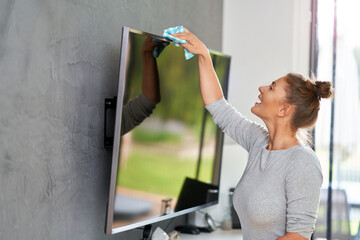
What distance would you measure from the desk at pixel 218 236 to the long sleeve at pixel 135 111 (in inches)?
37.1

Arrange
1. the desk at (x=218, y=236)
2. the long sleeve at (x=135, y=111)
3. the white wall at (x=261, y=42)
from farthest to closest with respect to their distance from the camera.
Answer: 1. the white wall at (x=261, y=42)
2. the desk at (x=218, y=236)
3. the long sleeve at (x=135, y=111)

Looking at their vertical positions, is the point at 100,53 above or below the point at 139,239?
above

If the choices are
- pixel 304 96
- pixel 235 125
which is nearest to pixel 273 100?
pixel 304 96

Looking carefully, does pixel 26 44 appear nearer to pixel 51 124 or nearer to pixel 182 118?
pixel 51 124

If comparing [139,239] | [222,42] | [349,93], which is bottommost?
[139,239]

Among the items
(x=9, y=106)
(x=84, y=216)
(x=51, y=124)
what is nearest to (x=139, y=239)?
(x=84, y=216)

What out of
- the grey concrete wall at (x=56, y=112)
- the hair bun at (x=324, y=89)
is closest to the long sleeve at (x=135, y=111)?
the grey concrete wall at (x=56, y=112)

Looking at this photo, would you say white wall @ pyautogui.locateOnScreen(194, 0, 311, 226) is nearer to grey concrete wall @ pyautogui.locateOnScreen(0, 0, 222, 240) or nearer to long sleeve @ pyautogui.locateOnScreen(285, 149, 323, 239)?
grey concrete wall @ pyautogui.locateOnScreen(0, 0, 222, 240)

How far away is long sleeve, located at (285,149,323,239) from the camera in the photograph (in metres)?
1.70

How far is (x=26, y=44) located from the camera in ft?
4.99

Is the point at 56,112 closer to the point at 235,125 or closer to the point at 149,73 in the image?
the point at 149,73

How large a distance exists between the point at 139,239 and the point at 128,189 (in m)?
0.55

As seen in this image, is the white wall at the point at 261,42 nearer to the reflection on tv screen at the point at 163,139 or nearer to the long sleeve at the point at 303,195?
the reflection on tv screen at the point at 163,139

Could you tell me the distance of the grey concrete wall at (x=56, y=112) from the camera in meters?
1.48
